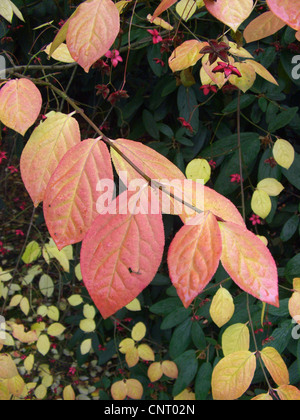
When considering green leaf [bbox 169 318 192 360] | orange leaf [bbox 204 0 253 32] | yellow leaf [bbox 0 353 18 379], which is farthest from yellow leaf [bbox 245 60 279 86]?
green leaf [bbox 169 318 192 360]

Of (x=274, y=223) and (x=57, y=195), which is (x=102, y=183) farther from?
(x=274, y=223)

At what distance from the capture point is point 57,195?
32cm

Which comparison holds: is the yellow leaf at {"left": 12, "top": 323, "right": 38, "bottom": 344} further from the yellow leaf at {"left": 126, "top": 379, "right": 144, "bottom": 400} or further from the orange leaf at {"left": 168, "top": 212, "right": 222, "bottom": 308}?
the orange leaf at {"left": 168, "top": 212, "right": 222, "bottom": 308}

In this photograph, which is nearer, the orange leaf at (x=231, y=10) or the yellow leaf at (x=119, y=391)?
the orange leaf at (x=231, y=10)

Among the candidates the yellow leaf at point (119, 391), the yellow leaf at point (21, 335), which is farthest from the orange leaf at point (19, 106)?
the yellow leaf at point (119, 391)

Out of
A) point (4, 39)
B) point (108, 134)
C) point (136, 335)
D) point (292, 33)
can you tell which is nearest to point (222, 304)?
point (136, 335)

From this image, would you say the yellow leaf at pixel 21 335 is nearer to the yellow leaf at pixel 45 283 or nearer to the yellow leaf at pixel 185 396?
the yellow leaf at pixel 45 283

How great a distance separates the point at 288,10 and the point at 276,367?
0.49 meters

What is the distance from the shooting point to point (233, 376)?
A: 0.54m

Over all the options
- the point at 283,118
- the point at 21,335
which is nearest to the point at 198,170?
the point at 283,118

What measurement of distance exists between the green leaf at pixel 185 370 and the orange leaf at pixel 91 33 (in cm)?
98

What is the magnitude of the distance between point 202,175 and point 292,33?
1.34ft

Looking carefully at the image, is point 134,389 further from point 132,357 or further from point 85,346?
point 85,346

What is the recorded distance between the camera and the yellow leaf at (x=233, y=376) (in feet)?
1.73
